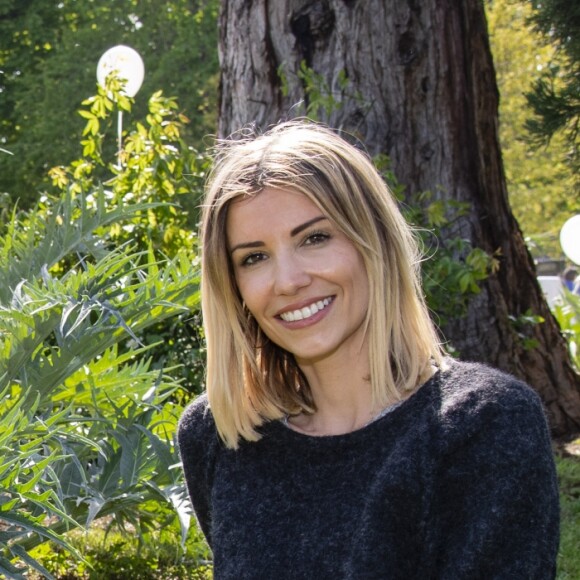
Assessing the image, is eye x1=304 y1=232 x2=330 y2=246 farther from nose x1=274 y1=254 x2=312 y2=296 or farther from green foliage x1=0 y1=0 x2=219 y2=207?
green foliage x1=0 y1=0 x2=219 y2=207

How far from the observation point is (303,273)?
80.6 inches

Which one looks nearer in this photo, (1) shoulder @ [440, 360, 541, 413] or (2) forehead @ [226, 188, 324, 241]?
(1) shoulder @ [440, 360, 541, 413]

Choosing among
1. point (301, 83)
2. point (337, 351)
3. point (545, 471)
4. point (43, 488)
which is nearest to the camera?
point (545, 471)

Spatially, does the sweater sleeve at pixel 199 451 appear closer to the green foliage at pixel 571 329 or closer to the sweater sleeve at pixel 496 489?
the sweater sleeve at pixel 496 489

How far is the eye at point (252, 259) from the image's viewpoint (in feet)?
6.96

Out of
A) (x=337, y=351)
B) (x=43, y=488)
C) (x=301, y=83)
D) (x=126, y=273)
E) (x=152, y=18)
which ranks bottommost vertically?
(x=43, y=488)

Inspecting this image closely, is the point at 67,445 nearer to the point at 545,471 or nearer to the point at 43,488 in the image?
the point at 43,488

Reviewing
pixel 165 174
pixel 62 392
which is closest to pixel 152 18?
→ pixel 165 174

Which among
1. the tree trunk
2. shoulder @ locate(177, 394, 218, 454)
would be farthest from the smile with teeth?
the tree trunk

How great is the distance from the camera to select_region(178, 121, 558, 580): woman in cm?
179

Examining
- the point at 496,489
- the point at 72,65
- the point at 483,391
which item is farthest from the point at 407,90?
the point at 72,65

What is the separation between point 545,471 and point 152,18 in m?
23.3

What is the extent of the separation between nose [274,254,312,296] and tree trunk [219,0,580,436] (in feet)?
9.57

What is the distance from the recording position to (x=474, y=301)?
5.30m
